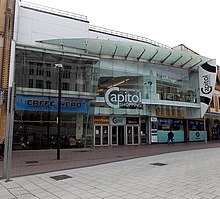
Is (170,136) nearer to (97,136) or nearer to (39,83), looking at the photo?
(97,136)

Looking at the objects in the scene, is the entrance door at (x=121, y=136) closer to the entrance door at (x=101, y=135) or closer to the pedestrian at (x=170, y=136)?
the entrance door at (x=101, y=135)

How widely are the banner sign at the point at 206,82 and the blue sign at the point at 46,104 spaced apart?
16.7m

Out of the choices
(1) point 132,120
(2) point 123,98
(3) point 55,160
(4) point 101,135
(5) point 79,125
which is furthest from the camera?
(1) point 132,120

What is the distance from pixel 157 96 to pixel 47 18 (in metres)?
14.5

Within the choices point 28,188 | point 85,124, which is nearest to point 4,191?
point 28,188

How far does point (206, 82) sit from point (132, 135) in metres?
12.4

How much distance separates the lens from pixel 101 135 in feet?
81.7

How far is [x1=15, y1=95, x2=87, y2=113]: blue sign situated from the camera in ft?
64.4

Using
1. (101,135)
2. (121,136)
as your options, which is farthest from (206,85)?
(101,135)

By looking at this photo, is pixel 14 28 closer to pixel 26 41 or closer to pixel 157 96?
pixel 26 41

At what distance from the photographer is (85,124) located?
73.2 ft

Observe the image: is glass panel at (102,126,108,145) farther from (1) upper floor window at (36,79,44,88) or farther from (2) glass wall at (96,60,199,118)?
(1) upper floor window at (36,79,44,88)

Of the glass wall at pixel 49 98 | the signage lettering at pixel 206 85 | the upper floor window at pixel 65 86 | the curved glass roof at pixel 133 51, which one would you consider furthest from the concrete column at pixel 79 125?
the signage lettering at pixel 206 85

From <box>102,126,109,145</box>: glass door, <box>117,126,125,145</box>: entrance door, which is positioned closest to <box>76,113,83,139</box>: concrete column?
<box>102,126,109,145</box>: glass door
